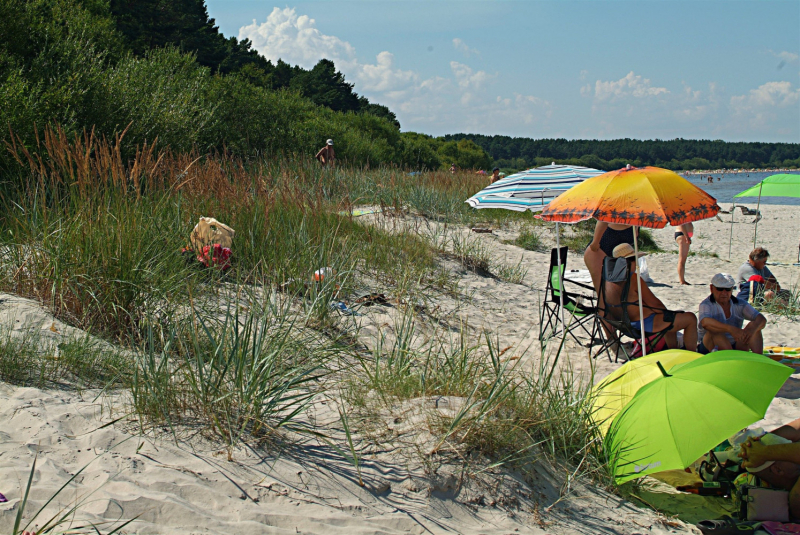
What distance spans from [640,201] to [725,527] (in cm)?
228

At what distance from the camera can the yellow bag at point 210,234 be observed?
4.73 m

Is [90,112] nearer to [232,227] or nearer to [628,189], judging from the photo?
[232,227]

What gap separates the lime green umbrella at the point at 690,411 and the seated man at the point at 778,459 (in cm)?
29

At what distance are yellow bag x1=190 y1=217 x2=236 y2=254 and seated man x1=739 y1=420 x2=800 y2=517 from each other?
3817 millimetres

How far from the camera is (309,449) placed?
8.40ft

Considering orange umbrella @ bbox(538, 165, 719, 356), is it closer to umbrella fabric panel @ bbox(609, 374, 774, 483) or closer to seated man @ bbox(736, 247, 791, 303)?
umbrella fabric panel @ bbox(609, 374, 774, 483)

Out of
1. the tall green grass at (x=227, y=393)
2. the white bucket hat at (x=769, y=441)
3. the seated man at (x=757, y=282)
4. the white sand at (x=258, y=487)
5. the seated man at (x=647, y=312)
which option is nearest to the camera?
the white sand at (x=258, y=487)

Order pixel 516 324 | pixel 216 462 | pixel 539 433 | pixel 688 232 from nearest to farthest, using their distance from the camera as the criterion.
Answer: pixel 216 462, pixel 539 433, pixel 516 324, pixel 688 232

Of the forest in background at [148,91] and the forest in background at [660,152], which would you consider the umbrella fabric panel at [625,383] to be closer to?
the forest in background at [148,91]

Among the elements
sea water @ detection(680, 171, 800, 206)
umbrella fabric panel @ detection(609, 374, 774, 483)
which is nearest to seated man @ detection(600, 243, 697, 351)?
umbrella fabric panel @ detection(609, 374, 774, 483)

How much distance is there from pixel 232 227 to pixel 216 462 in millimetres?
3596

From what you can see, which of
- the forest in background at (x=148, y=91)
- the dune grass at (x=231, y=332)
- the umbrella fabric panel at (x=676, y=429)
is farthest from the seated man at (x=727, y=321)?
the forest in background at (x=148, y=91)

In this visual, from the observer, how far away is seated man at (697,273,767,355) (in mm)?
A: 4609

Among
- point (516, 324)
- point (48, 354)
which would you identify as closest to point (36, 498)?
point (48, 354)
